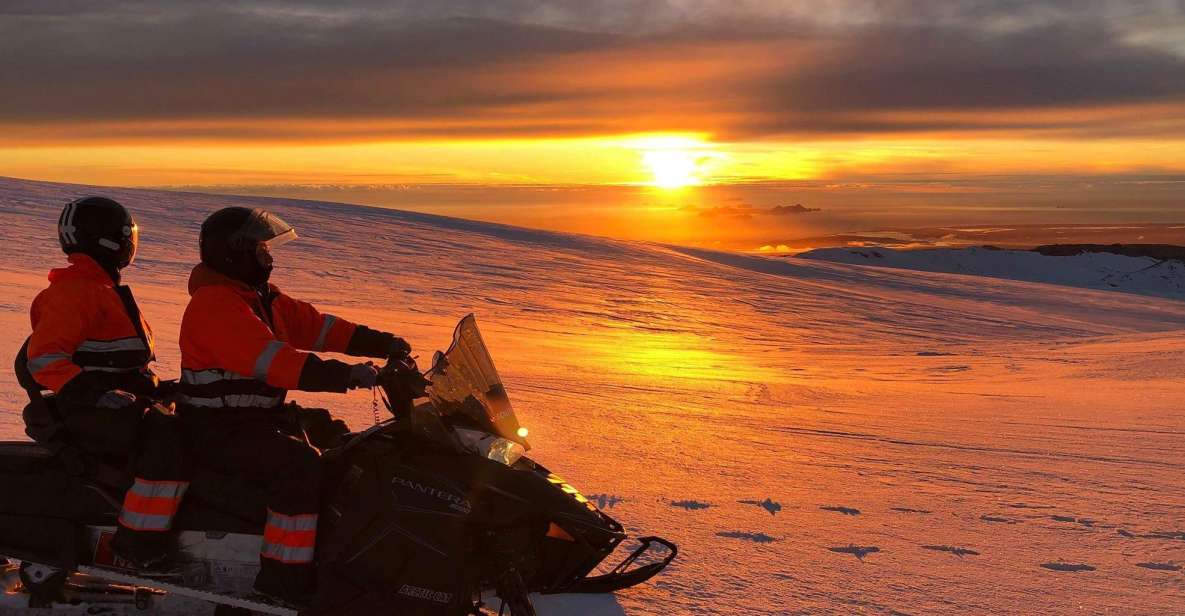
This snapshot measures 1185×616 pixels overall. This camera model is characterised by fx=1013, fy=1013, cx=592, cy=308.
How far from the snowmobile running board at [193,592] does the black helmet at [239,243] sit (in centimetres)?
114

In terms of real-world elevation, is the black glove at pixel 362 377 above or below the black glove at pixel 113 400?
above

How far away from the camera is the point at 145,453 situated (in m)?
3.54

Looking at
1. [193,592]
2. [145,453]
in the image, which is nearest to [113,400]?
[145,453]

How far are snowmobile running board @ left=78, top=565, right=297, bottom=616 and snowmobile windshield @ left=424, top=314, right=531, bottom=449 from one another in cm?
93

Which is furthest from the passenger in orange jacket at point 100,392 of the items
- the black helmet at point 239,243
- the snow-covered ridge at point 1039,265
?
the snow-covered ridge at point 1039,265

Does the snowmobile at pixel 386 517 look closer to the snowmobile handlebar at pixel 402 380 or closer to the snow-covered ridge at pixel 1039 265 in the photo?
the snowmobile handlebar at pixel 402 380

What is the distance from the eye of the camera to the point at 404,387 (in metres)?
3.41

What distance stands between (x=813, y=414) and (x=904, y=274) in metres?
32.4

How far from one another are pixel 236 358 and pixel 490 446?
937 mm

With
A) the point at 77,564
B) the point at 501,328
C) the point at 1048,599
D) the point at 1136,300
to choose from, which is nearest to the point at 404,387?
the point at 77,564

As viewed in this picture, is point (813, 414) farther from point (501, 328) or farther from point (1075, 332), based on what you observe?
point (1075, 332)

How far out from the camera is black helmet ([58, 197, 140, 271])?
3799 millimetres

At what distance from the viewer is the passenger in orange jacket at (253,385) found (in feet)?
11.2

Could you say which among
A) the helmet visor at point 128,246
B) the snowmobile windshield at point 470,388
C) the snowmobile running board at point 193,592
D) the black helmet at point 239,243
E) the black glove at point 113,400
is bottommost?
the snowmobile running board at point 193,592
